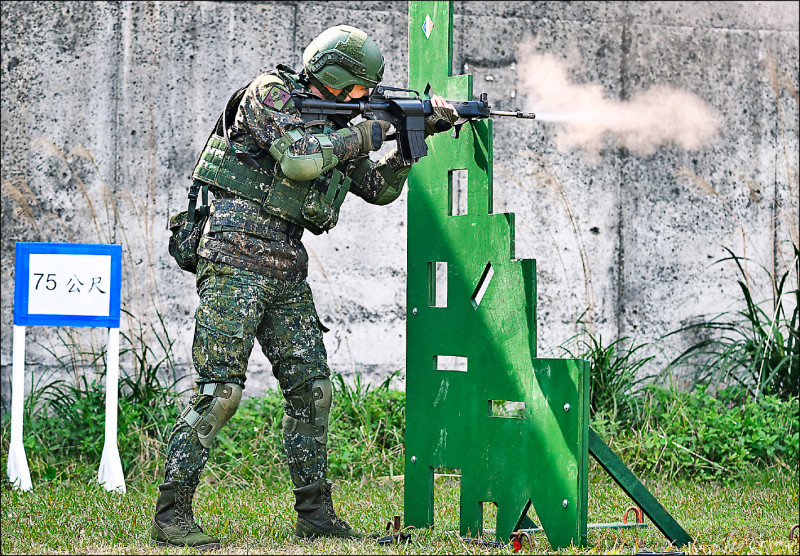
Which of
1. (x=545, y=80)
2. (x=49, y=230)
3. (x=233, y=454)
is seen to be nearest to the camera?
(x=233, y=454)

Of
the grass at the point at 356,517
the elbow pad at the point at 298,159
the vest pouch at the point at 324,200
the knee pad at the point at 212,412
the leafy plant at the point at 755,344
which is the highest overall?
the elbow pad at the point at 298,159

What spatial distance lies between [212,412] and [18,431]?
6.39ft

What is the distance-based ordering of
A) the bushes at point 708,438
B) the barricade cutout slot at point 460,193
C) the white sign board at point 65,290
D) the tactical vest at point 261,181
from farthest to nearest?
the barricade cutout slot at point 460,193 → the bushes at point 708,438 → the white sign board at point 65,290 → the tactical vest at point 261,181

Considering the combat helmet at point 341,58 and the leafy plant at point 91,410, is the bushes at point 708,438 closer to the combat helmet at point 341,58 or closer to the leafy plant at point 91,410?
the leafy plant at point 91,410

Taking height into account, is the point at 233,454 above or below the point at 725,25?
below

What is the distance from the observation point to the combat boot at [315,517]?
149 inches

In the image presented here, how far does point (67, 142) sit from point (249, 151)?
8.86 ft

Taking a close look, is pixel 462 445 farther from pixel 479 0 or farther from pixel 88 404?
pixel 479 0

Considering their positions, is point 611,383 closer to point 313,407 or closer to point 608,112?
point 608,112

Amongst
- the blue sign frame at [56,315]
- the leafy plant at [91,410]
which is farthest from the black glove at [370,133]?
the leafy plant at [91,410]

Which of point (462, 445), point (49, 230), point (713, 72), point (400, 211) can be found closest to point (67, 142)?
point (49, 230)

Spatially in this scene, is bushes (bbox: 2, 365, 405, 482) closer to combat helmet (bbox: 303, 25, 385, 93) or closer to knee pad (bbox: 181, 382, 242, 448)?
knee pad (bbox: 181, 382, 242, 448)

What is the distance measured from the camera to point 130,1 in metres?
5.98

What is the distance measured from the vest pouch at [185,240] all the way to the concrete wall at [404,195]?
2247mm
